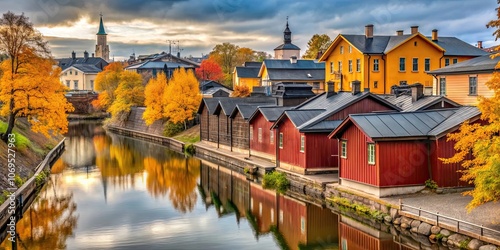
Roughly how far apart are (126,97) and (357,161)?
60.6 metres

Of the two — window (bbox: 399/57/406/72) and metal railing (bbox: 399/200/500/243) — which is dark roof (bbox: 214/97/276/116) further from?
metal railing (bbox: 399/200/500/243)

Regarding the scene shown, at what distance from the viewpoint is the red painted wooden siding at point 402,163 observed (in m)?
24.3

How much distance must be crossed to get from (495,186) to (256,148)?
24752mm

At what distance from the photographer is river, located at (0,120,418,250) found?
71.8ft

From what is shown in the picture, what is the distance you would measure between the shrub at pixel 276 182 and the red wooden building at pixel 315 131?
0.95 meters

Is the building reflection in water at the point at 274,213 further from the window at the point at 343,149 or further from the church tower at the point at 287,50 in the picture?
the church tower at the point at 287,50

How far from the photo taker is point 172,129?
63.9 m

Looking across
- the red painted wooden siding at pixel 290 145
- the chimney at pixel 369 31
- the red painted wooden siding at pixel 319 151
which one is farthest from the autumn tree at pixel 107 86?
the red painted wooden siding at pixel 319 151

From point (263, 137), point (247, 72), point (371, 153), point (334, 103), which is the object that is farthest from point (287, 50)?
point (371, 153)

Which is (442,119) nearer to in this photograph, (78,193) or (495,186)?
(495,186)

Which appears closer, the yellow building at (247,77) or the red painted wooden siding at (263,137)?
the red painted wooden siding at (263,137)

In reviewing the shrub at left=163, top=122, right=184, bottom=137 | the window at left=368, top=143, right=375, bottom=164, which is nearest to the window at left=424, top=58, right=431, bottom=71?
the window at left=368, top=143, right=375, bottom=164

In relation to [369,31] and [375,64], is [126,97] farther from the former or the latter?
[375,64]

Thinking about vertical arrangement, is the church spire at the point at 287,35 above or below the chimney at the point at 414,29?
above
